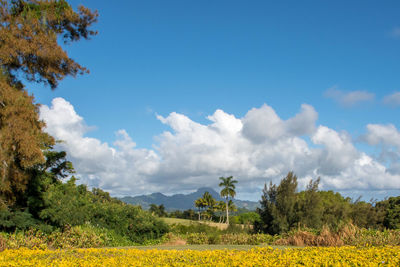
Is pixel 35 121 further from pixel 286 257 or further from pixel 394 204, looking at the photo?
pixel 394 204

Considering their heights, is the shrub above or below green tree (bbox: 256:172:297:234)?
below

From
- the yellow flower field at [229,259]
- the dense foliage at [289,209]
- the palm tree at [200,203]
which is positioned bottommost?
the yellow flower field at [229,259]

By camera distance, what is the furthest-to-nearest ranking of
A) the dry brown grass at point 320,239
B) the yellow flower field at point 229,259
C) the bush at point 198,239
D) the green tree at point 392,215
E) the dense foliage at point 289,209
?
1. the green tree at point 392,215
2. the dense foliage at point 289,209
3. the bush at point 198,239
4. the dry brown grass at point 320,239
5. the yellow flower field at point 229,259

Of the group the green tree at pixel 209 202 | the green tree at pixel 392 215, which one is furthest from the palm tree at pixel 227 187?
the green tree at pixel 392 215

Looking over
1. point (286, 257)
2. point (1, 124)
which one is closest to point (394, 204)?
point (286, 257)

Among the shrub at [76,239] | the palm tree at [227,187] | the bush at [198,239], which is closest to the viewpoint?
the shrub at [76,239]

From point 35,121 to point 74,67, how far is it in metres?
3.03

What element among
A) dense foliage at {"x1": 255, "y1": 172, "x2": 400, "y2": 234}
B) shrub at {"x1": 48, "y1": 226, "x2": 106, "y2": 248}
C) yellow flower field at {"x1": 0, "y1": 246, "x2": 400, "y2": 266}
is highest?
dense foliage at {"x1": 255, "y1": 172, "x2": 400, "y2": 234}

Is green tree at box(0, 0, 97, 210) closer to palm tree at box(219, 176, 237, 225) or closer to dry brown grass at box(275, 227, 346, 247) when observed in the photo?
dry brown grass at box(275, 227, 346, 247)

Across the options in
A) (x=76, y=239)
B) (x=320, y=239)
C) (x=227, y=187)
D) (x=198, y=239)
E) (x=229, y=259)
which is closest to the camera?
(x=229, y=259)

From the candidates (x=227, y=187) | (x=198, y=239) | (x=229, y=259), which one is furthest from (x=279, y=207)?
(x=227, y=187)

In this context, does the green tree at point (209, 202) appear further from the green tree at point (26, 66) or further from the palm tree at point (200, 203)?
the green tree at point (26, 66)

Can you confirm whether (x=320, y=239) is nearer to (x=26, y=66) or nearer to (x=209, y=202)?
(x=26, y=66)

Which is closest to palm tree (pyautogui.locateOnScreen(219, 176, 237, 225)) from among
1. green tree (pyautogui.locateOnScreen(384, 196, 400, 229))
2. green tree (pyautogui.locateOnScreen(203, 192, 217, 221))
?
green tree (pyautogui.locateOnScreen(203, 192, 217, 221))
